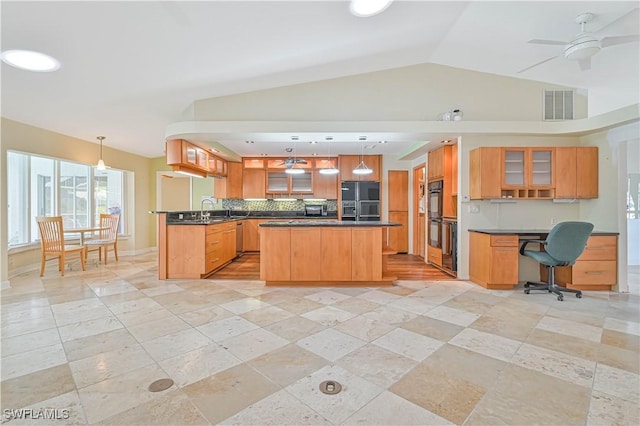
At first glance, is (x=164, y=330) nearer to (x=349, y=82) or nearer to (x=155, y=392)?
(x=155, y=392)

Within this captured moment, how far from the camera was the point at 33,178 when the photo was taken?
211 inches

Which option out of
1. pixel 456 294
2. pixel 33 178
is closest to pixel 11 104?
pixel 33 178

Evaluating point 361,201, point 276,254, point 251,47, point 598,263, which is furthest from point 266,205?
point 598,263

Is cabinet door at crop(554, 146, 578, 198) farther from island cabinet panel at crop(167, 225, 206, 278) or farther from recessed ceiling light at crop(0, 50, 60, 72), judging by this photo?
recessed ceiling light at crop(0, 50, 60, 72)

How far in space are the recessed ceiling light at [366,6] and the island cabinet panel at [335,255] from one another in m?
2.60

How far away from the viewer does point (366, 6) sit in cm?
262

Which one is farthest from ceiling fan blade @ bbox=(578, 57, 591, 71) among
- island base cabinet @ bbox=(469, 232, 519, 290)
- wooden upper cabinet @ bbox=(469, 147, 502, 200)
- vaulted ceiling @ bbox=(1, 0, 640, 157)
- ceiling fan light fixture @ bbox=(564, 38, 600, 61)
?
island base cabinet @ bbox=(469, 232, 519, 290)

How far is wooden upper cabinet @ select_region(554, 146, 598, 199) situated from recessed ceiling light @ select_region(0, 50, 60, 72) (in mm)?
6247

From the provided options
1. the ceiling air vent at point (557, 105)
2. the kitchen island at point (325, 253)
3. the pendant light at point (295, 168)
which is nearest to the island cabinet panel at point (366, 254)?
the kitchen island at point (325, 253)

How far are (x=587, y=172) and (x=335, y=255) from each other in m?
3.84

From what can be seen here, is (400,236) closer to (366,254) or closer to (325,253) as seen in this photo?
(366,254)

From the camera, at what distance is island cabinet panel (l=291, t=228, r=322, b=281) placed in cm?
432

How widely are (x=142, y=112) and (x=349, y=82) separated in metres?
3.20

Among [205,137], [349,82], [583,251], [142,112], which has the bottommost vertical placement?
[583,251]
